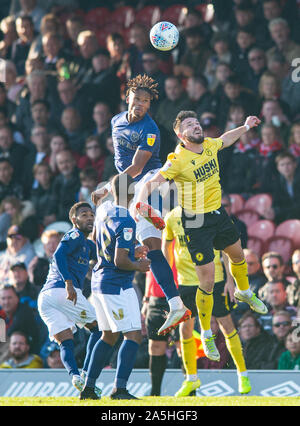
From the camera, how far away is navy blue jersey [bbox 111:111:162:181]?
9066 mm

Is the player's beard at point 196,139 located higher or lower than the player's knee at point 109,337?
higher

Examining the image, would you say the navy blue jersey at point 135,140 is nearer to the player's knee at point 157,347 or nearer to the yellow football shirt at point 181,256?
the yellow football shirt at point 181,256

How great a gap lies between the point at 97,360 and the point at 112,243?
→ 3.56 ft

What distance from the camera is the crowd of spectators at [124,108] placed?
11555 millimetres

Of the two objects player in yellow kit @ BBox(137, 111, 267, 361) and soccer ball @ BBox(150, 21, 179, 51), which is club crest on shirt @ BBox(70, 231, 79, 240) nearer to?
player in yellow kit @ BBox(137, 111, 267, 361)

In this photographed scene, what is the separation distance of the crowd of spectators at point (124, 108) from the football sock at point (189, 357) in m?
0.81

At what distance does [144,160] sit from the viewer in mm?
9000

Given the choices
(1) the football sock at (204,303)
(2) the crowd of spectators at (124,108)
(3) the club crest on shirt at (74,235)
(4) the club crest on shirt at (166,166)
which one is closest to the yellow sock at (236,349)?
(1) the football sock at (204,303)

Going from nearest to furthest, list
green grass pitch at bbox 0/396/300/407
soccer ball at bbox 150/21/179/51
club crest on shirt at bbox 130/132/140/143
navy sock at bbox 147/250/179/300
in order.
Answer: green grass pitch at bbox 0/396/300/407 < navy sock at bbox 147/250/179/300 < club crest on shirt at bbox 130/132/140/143 < soccer ball at bbox 150/21/179/51

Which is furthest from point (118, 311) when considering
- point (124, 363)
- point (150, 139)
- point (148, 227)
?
point (150, 139)

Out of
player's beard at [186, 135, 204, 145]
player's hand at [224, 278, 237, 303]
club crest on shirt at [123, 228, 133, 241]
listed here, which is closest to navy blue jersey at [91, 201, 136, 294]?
club crest on shirt at [123, 228, 133, 241]

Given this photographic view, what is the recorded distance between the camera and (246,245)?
38.7ft

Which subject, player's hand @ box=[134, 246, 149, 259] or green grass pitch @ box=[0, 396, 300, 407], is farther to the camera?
player's hand @ box=[134, 246, 149, 259]
